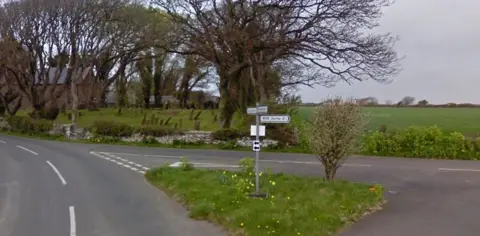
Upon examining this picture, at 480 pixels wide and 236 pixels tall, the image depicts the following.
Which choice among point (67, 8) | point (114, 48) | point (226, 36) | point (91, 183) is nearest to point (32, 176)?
point (91, 183)

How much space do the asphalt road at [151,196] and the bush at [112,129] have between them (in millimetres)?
7545

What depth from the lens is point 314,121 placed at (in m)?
10.1

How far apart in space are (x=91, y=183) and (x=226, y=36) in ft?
47.0

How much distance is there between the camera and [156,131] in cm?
2512

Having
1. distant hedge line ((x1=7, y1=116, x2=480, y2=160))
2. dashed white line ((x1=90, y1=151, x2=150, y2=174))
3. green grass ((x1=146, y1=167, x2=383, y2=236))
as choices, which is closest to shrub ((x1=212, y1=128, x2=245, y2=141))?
distant hedge line ((x1=7, y1=116, x2=480, y2=160))

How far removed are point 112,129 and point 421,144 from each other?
1815 cm

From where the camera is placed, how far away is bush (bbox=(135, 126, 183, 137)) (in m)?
24.7

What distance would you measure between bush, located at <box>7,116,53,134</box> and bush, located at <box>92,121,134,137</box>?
6.29 metres

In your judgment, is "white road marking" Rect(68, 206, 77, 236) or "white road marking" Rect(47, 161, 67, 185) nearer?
"white road marking" Rect(68, 206, 77, 236)

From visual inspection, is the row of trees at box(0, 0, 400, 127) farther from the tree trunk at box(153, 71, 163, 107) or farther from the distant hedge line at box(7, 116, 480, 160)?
the tree trunk at box(153, 71, 163, 107)

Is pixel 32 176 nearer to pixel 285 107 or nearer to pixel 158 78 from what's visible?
pixel 285 107

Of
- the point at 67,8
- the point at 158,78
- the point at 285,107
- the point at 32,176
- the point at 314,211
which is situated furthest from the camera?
the point at 158,78

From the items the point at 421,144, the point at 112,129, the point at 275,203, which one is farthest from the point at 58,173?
the point at 421,144

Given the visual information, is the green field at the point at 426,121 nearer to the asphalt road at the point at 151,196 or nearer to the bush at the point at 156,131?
the asphalt road at the point at 151,196
